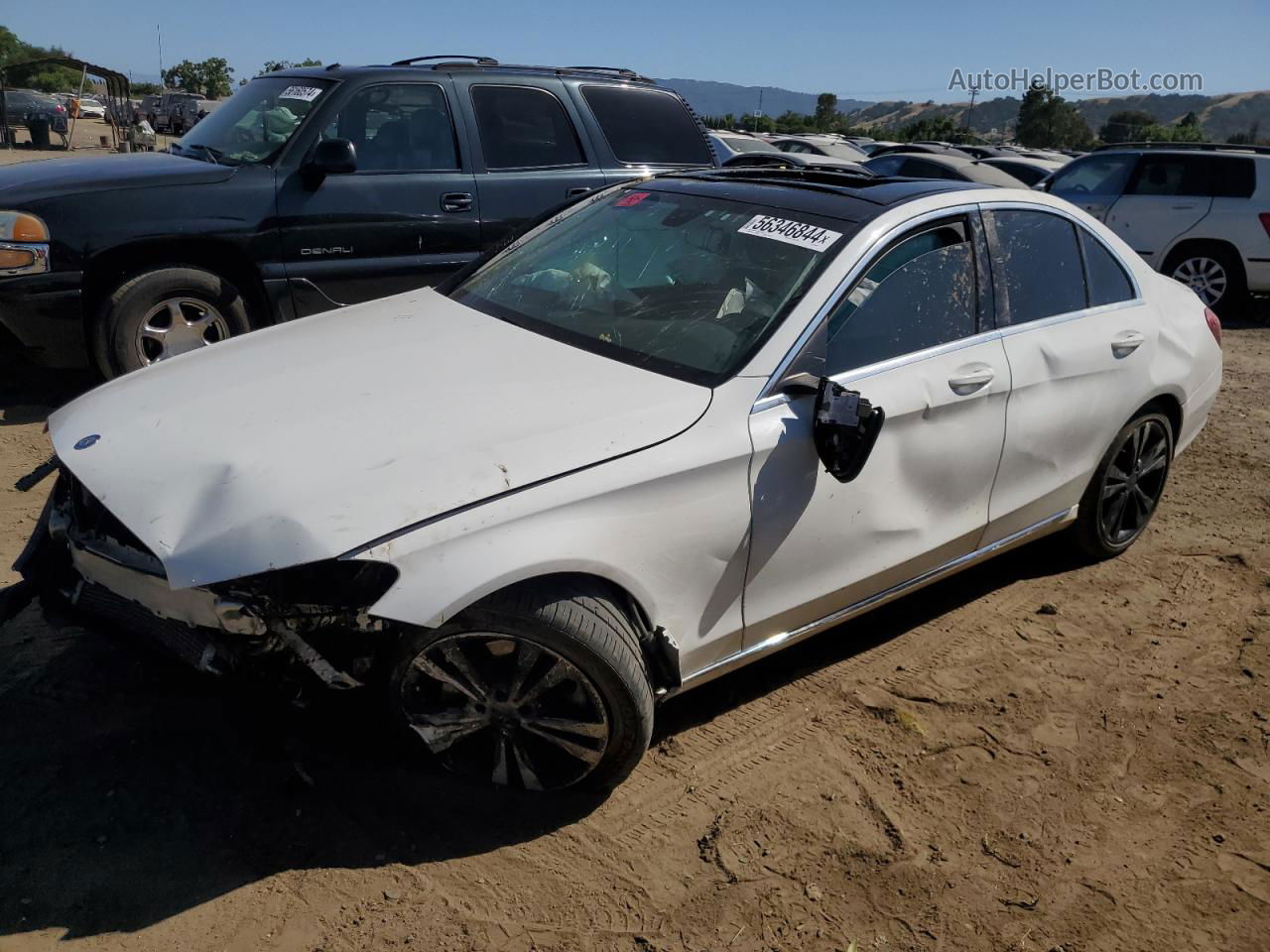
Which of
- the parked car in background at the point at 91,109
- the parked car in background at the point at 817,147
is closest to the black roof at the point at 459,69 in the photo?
the parked car in background at the point at 817,147

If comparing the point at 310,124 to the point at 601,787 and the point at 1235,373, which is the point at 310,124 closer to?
the point at 601,787

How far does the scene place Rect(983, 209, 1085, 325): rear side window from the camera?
11.8 feet

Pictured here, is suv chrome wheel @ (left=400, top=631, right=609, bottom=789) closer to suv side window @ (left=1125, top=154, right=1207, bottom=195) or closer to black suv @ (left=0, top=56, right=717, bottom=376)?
black suv @ (left=0, top=56, right=717, bottom=376)

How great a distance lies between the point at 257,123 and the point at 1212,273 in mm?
9302

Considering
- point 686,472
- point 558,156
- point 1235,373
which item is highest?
point 558,156

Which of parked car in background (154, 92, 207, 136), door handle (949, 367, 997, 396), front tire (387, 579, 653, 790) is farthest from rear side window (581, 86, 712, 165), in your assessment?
parked car in background (154, 92, 207, 136)

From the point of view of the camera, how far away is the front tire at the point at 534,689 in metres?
2.49

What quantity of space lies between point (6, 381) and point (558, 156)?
3646 millimetres

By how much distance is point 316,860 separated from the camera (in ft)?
8.41

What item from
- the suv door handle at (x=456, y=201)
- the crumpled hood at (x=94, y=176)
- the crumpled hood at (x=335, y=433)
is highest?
the crumpled hood at (x=94, y=176)

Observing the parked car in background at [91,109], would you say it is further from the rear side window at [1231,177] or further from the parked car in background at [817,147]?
the rear side window at [1231,177]

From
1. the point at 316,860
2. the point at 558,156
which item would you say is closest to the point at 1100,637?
the point at 316,860

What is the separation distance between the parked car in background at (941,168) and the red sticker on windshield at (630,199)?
762cm

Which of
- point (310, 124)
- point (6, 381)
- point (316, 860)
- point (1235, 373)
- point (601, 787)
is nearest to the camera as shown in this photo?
point (316, 860)
